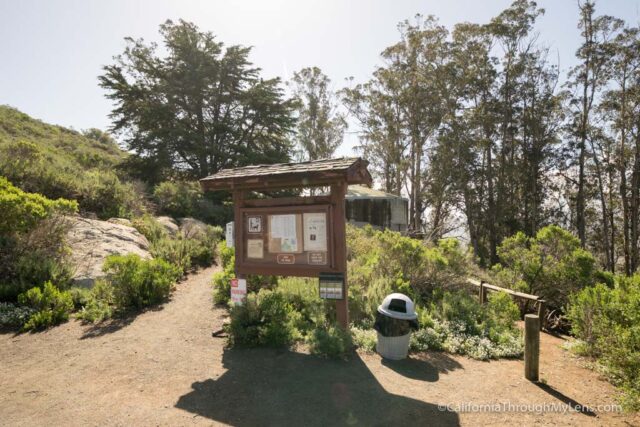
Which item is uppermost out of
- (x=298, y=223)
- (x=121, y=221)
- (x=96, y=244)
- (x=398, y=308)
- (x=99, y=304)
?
(x=121, y=221)

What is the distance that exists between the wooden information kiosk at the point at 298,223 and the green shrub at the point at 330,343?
0.32 m

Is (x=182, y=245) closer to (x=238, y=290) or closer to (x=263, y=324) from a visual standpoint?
(x=238, y=290)

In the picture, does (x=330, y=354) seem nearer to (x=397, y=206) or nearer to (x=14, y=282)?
(x=14, y=282)

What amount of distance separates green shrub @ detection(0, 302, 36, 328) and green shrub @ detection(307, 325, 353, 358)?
5.20 m

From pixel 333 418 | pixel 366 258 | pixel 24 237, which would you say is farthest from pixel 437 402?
pixel 24 237

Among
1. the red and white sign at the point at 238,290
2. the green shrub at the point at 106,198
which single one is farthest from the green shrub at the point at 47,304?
the green shrub at the point at 106,198

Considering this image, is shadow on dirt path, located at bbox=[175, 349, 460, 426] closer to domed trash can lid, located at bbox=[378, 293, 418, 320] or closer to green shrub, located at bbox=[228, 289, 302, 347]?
green shrub, located at bbox=[228, 289, 302, 347]

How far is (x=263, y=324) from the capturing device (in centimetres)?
552

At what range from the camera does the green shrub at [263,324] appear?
5.30 meters

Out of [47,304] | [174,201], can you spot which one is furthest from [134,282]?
[174,201]

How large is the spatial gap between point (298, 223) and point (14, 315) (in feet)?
17.9

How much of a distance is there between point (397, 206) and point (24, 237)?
72.0 feet

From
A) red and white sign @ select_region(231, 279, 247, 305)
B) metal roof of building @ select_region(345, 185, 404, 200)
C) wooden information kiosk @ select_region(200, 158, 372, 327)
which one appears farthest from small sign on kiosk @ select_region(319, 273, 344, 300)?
metal roof of building @ select_region(345, 185, 404, 200)

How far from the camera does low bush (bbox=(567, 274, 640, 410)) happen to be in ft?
14.1
